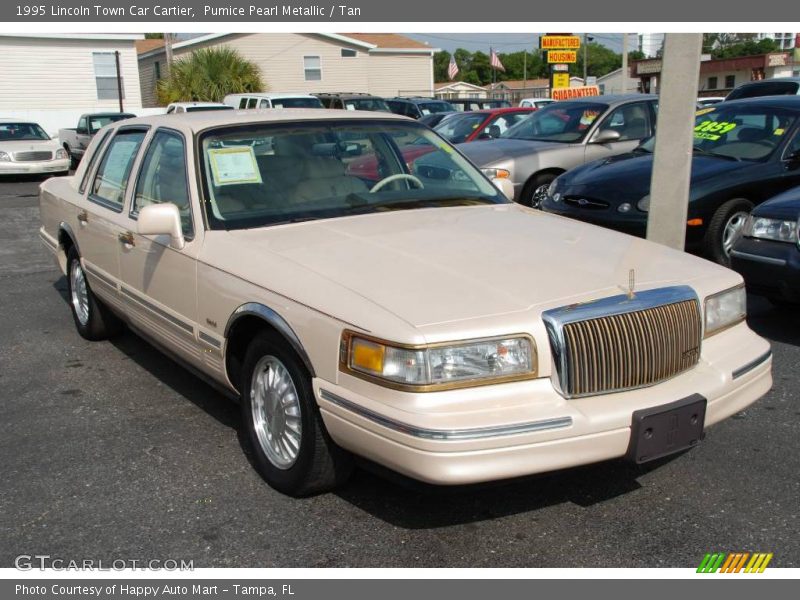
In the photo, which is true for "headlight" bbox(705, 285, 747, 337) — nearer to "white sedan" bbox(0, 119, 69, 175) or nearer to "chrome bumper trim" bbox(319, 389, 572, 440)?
"chrome bumper trim" bbox(319, 389, 572, 440)

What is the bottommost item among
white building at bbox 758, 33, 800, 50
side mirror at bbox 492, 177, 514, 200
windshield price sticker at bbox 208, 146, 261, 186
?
side mirror at bbox 492, 177, 514, 200

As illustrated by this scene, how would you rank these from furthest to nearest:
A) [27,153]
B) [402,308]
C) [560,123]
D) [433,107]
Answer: [433,107] → [27,153] → [560,123] → [402,308]

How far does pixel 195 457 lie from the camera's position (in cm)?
429

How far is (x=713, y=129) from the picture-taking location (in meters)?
8.69

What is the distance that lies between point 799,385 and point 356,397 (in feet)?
10.5

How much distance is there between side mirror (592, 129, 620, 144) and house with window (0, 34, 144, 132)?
75.1ft

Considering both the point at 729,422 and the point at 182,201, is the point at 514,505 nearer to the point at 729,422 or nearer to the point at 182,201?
the point at 729,422

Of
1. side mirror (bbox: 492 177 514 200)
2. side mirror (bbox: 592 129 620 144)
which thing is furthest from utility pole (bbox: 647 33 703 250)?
side mirror (bbox: 592 129 620 144)

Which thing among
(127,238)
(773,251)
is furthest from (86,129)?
(773,251)

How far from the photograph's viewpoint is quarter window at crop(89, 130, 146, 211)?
5391 mm

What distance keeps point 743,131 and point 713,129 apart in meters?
0.34

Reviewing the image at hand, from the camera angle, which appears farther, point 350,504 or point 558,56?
point 558,56

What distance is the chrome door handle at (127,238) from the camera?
5.00m

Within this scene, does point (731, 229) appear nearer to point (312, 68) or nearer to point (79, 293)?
point (79, 293)
